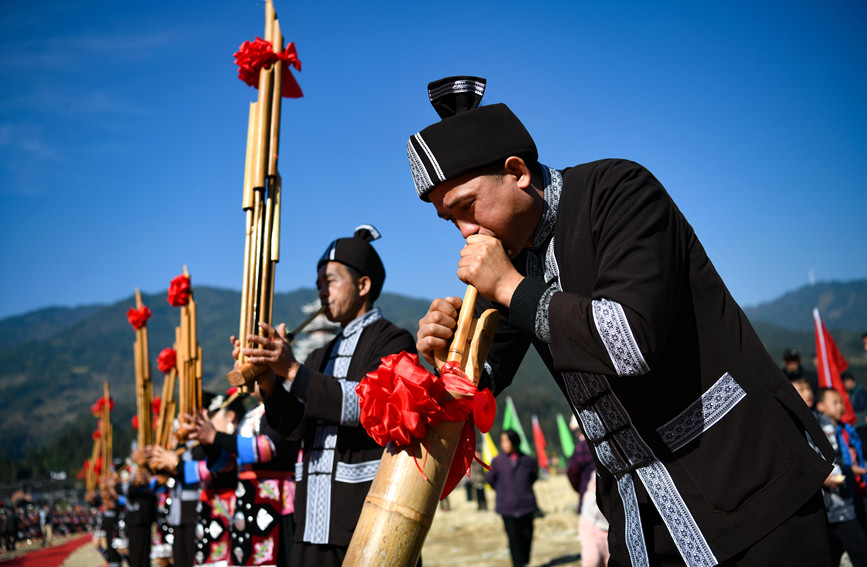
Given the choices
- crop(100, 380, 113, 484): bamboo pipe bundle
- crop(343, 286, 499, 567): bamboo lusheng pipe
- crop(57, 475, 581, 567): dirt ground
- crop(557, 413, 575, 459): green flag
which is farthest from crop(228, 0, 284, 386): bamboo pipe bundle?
crop(557, 413, 575, 459): green flag

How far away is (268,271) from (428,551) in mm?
11168

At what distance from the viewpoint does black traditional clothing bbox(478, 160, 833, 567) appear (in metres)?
1.55

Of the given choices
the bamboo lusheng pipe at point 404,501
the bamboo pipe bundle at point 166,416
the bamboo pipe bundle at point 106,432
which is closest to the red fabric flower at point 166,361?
the bamboo pipe bundle at point 166,416

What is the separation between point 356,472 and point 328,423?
370 millimetres

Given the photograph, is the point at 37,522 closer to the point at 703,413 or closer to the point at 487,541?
the point at 487,541

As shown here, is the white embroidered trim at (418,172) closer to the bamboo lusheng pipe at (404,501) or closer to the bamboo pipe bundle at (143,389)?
the bamboo lusheng pipe at (404,501)

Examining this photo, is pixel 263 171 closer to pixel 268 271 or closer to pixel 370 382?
pixel 268 271

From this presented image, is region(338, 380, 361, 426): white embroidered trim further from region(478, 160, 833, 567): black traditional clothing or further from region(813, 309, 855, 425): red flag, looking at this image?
region(813, 309, 855, 425): red flag

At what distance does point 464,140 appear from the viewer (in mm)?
1897

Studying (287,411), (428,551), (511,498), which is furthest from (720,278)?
(428,551)

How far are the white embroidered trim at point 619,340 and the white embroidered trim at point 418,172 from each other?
0.66 metres

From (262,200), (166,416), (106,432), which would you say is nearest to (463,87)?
(262,200)

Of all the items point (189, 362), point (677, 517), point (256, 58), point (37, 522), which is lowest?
point (37, 522)

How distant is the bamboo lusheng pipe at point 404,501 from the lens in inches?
62.9
